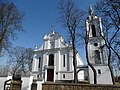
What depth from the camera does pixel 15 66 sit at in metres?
36.4

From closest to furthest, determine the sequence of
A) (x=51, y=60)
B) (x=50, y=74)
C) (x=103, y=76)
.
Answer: (x=103, y=76) < (x=50, y=74) < (x=51, y=60)

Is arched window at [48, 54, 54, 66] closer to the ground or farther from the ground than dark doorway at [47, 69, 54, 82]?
farther from the ground

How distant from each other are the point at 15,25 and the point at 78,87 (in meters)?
11.7

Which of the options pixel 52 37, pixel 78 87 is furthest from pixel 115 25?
pixel 52 37

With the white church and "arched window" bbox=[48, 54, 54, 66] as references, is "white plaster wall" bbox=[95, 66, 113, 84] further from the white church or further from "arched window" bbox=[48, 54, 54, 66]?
"arched window" bbox=[48, 54, 54, 66]

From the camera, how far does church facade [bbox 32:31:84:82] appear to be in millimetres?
27781

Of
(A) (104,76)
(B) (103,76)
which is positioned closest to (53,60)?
(B) (103,76)

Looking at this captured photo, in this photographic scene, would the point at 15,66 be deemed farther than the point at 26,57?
No

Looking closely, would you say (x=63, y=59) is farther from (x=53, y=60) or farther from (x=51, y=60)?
(x=51, y=60)

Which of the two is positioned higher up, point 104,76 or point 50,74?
point 50,74

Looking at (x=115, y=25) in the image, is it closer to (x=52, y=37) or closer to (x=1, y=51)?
(x=1, y=51)

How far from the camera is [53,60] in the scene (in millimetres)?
30406

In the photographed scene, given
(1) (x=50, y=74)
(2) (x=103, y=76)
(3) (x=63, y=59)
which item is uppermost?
(3) (x=63, y=59)

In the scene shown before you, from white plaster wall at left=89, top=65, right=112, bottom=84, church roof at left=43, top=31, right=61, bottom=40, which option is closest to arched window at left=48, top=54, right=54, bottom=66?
church roof at left=43, top=31, right=61, bottom=40
